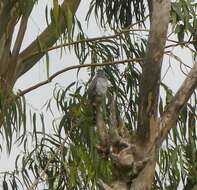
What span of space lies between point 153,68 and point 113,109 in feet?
0.71

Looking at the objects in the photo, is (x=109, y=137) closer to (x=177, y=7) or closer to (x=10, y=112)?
(x=10, y=112)

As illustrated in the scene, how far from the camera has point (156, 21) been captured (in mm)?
1878

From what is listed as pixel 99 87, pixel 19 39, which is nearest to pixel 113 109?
pixel 99 87

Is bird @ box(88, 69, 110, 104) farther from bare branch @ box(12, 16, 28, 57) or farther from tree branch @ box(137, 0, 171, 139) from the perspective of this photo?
bare branch @ box(12, 16, 28, 57)

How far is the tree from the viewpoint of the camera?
6.19ft

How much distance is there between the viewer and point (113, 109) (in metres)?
1.99

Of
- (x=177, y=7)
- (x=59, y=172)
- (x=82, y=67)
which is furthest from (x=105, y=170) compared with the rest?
(x=177, y=7)

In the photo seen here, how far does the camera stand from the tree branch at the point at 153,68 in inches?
72.0

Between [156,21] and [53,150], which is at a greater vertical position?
[156,21]

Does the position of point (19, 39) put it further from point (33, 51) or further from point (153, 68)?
point (153, 68)

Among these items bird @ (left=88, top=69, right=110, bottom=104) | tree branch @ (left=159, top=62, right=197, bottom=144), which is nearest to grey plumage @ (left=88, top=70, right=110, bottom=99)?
bird @ (left=88, top=69, right=110, bottom=104)

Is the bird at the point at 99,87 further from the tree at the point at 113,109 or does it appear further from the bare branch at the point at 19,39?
the bare branch at the point at 19,39

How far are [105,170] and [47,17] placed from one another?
23.3 inches

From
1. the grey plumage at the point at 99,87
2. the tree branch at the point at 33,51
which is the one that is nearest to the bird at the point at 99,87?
the grey plumage at the point at 99,87
